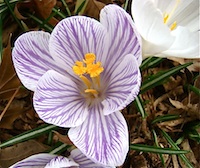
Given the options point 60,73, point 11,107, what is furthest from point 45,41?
point 11,107

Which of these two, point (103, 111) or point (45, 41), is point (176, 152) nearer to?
point (103, 111)

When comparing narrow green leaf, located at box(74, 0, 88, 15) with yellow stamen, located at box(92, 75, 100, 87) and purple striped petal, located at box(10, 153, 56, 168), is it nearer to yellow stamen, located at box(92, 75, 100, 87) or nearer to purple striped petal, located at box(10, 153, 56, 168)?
yellow stamen, located at box(92, 75, 100, 87)

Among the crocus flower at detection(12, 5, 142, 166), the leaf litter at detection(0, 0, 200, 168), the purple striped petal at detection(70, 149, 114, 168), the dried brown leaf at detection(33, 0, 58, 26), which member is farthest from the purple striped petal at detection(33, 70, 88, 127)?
the dried brown leaf at detection(33, 0, 58, 26)

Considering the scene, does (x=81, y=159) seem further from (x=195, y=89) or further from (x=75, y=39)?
(x=195, y=89)

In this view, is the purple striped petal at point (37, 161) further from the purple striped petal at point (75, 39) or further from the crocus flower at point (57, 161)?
the purple striped petal at point (75, 39)

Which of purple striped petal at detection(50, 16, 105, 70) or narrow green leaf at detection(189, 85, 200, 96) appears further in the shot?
narrow green leaf at detection(189, 85, 200, 96)

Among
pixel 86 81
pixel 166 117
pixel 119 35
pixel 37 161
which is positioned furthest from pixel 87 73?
pixel 166 117
